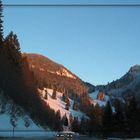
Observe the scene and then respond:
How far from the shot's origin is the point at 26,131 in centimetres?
12106

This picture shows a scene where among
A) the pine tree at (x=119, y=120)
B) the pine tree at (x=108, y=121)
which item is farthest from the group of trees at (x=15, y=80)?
the pine tree at (x=119, y=120)

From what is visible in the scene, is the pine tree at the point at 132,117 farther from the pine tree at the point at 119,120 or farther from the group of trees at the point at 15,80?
the group of trees at the point at 15,80

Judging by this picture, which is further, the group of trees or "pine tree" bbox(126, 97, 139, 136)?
the group of trees

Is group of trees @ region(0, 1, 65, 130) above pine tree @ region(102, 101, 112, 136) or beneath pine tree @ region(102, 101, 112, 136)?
above

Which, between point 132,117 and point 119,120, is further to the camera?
point 119,120

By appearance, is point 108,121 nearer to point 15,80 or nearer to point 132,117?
point 132,117

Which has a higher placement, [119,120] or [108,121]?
[108,121]

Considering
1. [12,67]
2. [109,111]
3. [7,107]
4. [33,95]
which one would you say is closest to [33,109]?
[33,95]

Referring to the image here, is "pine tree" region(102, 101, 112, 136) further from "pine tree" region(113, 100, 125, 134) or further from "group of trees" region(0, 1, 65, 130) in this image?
"group of trees" region(0, 1, 65, 130)

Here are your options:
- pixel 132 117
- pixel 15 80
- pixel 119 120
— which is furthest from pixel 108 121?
pixel 15 80

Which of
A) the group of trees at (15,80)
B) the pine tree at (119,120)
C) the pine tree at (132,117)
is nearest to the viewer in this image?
the pine tree at (132,117)

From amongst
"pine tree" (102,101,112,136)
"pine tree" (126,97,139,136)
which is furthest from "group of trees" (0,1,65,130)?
"pine tree" (126,97,139,136)

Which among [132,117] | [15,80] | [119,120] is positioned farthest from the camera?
[15,80]

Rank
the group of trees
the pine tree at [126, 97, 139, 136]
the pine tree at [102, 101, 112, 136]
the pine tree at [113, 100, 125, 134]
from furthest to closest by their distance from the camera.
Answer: the group of trees, the pine tree at [102, 101, 112, 136], the pine tree at [113, 100, 125, 134], the pine tree at [126, 97, 139, 136]
